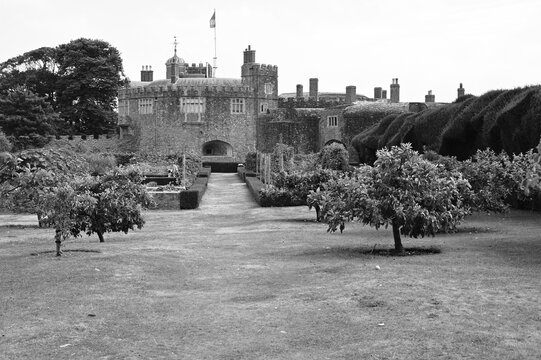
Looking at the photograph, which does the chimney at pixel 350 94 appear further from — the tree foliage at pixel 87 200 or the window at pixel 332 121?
the tree foliage at pixel 87 200

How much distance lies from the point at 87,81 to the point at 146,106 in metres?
7.18

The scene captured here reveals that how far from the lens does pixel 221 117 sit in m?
72.6

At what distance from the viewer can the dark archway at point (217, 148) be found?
73.2 meters

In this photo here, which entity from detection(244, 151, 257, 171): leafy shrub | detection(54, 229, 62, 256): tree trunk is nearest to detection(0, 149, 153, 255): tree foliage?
detection(54, 229, 62, 256): tree trunk

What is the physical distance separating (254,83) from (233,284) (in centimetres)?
6315

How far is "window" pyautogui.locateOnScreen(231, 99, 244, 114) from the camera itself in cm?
7300

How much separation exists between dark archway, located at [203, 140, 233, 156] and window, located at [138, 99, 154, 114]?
585 centimetres

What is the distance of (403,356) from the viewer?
750cm

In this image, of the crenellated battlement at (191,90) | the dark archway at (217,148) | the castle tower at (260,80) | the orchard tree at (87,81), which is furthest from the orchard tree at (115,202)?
the orchard tree at (87,81)

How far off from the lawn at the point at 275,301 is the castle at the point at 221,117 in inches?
2089

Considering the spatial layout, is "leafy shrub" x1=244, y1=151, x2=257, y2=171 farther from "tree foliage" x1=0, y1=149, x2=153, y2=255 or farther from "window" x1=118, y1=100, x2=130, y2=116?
"tree foliage" x1=0, y1=149, x2=153, y2=255

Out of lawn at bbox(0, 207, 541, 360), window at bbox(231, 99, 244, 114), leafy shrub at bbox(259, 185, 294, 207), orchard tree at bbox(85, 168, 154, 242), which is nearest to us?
→ lawn at bbox(0, 207, 541, 360)

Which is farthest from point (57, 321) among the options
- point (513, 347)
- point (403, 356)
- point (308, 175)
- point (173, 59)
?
point (173, 59)

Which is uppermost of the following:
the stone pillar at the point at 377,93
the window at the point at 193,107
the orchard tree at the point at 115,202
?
the stone pillar at the point at 377,93
